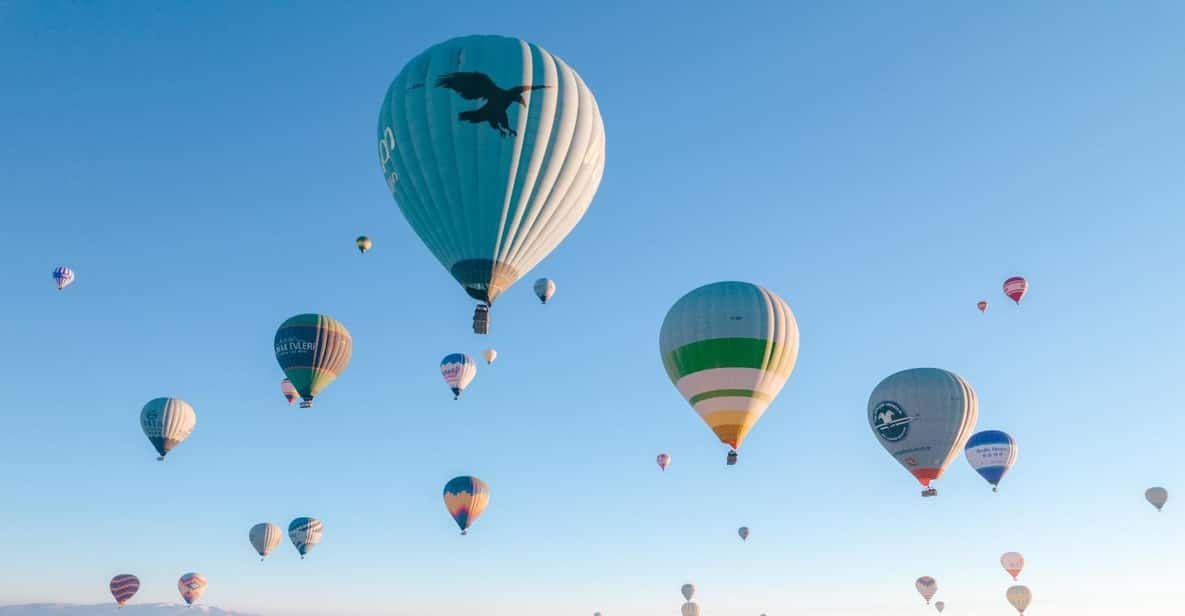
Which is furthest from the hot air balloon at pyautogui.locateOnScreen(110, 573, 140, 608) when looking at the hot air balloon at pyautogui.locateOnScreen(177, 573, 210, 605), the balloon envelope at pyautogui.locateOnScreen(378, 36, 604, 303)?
the balloon envelope at pyautogui.locateOnScreen(378, 36, 604, 303)

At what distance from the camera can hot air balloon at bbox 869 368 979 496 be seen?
3641 cm

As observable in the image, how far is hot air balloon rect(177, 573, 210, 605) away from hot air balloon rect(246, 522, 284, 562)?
8.85 metres

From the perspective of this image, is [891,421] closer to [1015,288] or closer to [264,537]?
[1015,288]

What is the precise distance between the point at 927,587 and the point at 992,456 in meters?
18.3

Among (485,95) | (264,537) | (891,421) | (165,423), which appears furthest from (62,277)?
(891,421)

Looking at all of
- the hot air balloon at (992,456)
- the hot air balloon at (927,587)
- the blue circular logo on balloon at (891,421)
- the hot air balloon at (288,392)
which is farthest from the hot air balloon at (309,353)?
the hot air balloon at (927,587)

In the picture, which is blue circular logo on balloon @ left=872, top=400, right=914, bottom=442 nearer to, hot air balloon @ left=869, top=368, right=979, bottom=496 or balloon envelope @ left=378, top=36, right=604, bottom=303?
hot air balloon @ left=869, top=368, right=979, bottom=496

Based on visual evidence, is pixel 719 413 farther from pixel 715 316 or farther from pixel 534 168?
pixel 534 168

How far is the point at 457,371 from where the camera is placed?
48.3 m

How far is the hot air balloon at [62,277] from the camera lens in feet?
157

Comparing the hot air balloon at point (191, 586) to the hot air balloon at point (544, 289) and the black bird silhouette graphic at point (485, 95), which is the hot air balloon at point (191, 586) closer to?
the hot air balloon at point (544, 289)

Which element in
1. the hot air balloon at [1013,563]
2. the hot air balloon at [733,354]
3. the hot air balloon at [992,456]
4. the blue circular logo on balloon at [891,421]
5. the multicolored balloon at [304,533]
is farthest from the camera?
the hot air balloon at [1013,563]

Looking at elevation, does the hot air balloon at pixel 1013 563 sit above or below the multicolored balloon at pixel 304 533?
below

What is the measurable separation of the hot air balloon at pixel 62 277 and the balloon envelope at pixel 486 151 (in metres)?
29.2
